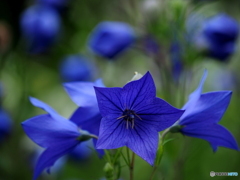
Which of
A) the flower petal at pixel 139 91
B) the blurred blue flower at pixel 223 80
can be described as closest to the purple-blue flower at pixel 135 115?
the flower petal at pixel 139 91

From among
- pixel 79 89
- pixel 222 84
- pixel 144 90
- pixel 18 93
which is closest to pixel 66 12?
pixel 18 93

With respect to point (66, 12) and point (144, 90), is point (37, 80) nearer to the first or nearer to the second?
point (66, 12)

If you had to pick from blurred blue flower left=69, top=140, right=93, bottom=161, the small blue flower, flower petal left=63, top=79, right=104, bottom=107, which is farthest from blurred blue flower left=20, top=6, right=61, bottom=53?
the small blue flower

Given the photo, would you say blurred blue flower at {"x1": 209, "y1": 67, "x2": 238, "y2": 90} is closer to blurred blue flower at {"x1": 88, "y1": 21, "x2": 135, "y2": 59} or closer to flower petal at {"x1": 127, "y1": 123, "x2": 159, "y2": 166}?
blurred blue flower at {"x1": 88, "y1": 21, "x2": 135, "y2": 59}

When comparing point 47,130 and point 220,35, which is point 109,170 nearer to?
point 47,130

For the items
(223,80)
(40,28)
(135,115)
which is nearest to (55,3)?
(40,28)

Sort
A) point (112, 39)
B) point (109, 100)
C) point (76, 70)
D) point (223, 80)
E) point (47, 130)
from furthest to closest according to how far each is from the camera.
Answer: point (223, 80) < point (76, 70) < point (112, 39) < point (47, 130) < point (109, 100)
